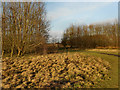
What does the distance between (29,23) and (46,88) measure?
336 inches

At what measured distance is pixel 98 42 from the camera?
27.8 meters

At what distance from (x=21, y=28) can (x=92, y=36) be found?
23199 mm

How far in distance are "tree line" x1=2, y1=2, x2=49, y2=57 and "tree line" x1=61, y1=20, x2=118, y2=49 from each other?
17.8 meters

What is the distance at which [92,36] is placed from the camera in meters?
29.4

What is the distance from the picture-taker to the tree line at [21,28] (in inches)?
371

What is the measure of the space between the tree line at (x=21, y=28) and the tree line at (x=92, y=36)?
17813mm

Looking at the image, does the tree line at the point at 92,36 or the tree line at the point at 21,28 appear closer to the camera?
the tree line at the point at 21,28

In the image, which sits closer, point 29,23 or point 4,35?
point 4,35

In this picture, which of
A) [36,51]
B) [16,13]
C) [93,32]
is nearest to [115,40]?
[93,32]

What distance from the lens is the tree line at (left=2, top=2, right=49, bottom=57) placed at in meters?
9.41

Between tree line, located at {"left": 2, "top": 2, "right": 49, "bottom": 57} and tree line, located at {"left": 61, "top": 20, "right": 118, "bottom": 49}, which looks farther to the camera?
tree line, located at {"left": 61, "top": 20, "right": 118, "bottom": 49}

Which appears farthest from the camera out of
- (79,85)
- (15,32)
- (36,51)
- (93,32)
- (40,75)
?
(93,32)

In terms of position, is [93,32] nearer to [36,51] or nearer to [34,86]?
[36,51]

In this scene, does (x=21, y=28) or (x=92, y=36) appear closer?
(x=21, y=28)
